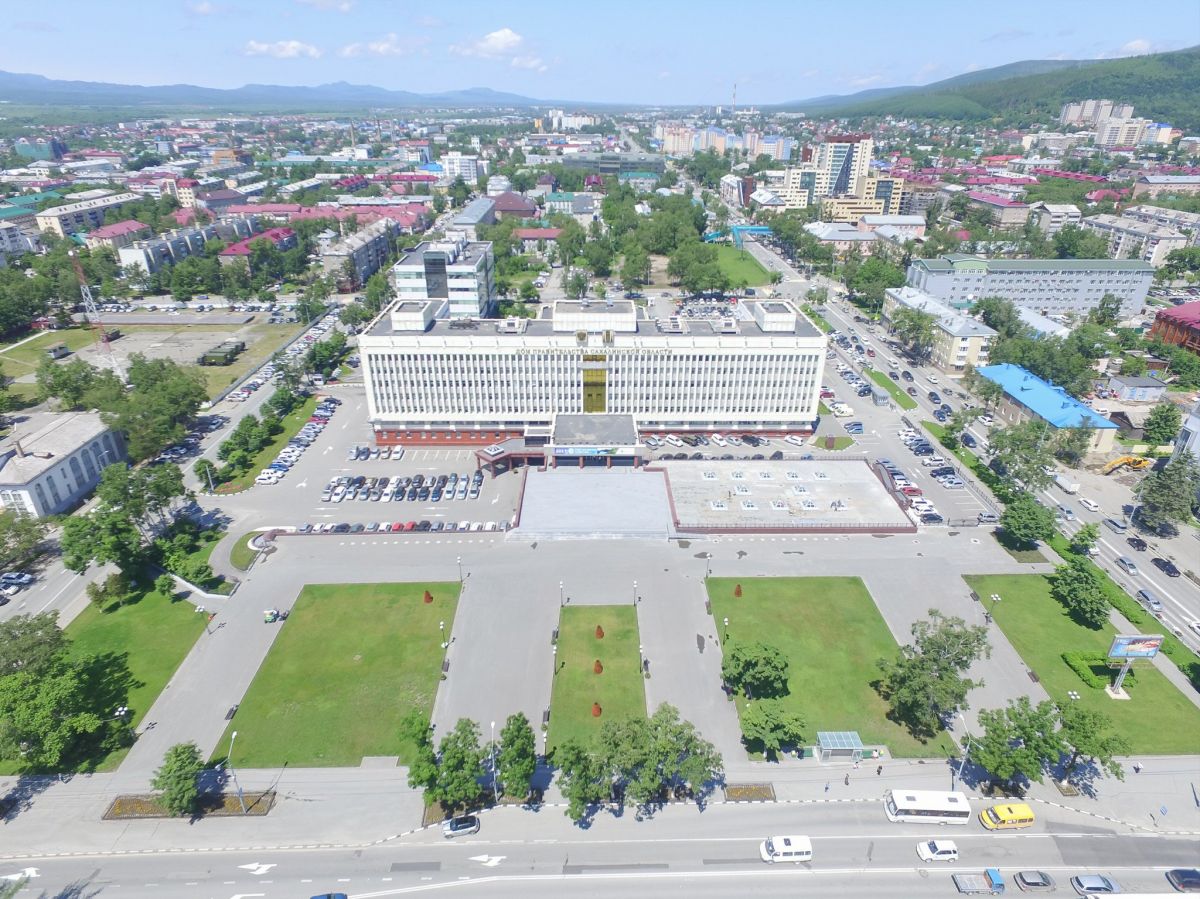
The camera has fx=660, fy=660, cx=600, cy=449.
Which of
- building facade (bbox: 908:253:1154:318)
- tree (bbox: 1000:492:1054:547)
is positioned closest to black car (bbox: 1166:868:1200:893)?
tree (bbox: 1000:492:1054:547)

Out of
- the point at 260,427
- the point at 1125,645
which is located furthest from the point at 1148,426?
the point at 260,427

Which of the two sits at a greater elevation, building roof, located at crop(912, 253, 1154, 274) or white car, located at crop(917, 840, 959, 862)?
building roof, located at crop(912, 253, 1154, 274)

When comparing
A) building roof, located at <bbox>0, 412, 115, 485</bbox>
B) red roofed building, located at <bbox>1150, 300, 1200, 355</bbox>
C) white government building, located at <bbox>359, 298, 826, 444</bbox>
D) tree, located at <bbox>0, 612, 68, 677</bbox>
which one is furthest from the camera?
red roofed building, located at <bbox>1150, 300, 1200, 355</bbox>

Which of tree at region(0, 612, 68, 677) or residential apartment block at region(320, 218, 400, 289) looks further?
residential apartment block at region(320, 218, 400, 289)

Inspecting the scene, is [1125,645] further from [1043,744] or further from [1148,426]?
[1148,426]

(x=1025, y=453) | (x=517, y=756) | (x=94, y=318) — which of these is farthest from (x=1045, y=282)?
(x=94, y=318)

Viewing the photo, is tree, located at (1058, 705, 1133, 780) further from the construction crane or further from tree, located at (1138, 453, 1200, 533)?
the construction crane
